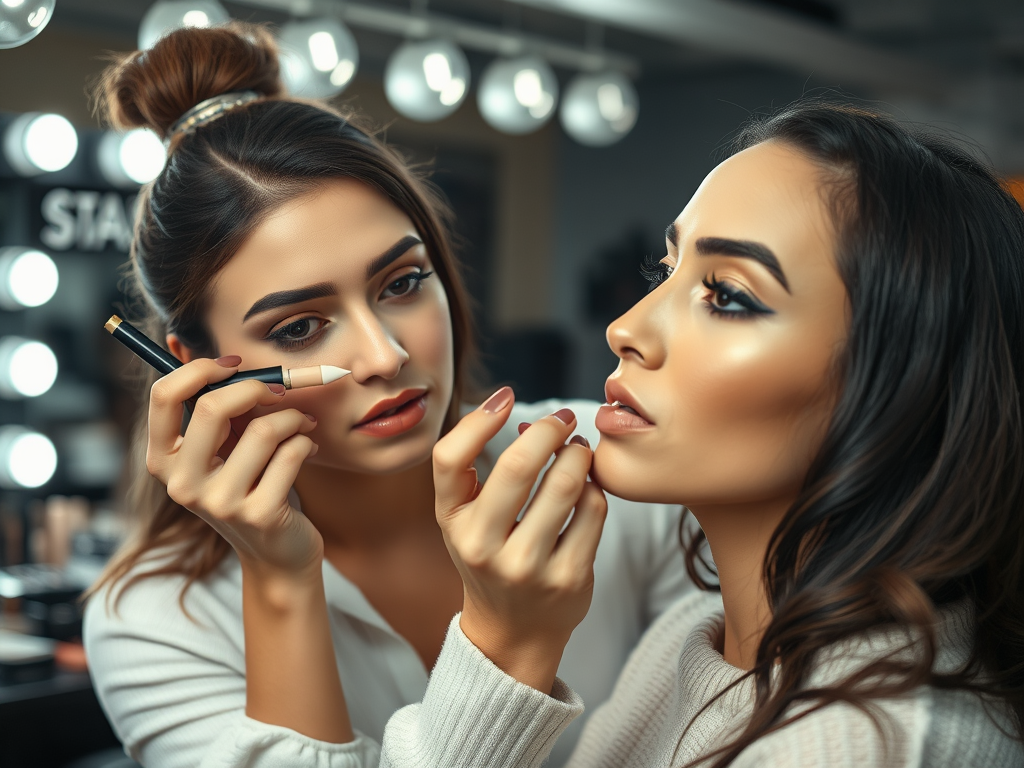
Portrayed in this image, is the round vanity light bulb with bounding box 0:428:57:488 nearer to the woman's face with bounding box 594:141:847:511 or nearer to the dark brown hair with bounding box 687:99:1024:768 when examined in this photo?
the woman's face with bounding box 594:141:847:511

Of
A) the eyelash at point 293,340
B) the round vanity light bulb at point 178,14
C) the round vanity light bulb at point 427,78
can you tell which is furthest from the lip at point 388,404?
the round vanity light bulb at point 427,78

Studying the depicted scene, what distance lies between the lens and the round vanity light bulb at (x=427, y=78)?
2.44 meters

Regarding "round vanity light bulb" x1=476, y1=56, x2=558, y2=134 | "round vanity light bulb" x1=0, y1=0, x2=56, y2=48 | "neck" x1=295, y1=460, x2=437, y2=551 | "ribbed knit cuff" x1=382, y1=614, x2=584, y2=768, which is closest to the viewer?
"ribbed knit cuff" x1=382, y1=614, x2=584, y2=768

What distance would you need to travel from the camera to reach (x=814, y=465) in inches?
30.8

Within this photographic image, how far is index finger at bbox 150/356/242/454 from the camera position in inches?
39.0

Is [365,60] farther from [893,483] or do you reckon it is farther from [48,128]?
[893,483]

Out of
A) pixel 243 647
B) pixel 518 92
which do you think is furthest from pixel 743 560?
pixel 518 92

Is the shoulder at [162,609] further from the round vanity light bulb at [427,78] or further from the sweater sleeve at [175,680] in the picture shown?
the round vanity light bulb at [427,78]

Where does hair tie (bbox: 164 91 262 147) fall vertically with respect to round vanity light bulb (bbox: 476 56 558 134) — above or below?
below

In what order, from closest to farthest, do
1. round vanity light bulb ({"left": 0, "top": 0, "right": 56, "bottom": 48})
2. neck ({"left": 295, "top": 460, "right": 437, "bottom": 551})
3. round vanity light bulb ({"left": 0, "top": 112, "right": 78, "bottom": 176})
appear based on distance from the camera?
round vanity light bulb ({"left": 0, "top": 0, "right": 56, "bottom": 48}), neck ({"left": 295, "top": 460, "right": 437, "bottom": 551}), round vanity light bulb ({"left": 0, "top": 112, "right": 78, "bottom": 176})

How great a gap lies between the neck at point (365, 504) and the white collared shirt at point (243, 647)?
96mm

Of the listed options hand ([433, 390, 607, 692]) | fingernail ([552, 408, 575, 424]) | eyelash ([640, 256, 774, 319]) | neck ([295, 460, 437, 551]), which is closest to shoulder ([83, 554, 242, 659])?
neck ([295, 460, 437, 551])

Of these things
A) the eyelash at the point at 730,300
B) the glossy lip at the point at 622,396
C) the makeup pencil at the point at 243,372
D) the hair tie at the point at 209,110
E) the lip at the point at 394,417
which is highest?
the hair tie at the point at 209,110

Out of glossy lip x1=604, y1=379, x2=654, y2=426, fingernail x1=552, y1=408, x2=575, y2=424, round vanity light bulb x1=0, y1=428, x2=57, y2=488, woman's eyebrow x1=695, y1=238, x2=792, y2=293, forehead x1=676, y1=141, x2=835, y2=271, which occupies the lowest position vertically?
round vanity light bulb x1=0, y1=428, x2=57, y2=488
